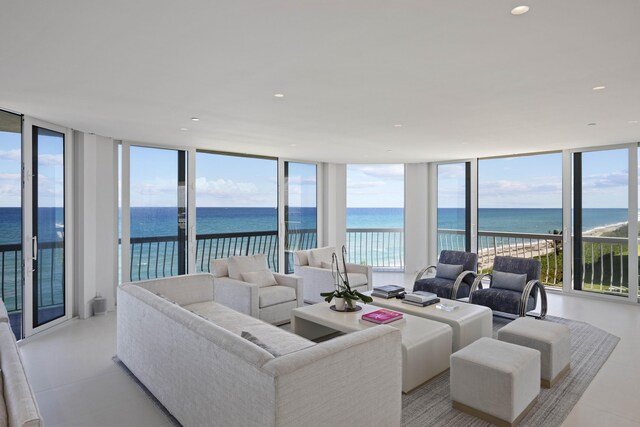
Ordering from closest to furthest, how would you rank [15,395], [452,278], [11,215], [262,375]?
[15,395] → [262,375] → [11,215] → [452,278]

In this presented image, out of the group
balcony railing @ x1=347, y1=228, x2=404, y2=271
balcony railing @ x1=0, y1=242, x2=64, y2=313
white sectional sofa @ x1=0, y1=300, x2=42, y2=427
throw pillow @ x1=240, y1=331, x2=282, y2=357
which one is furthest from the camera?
balcony railing @ x1=347, y1=228, x2=404, y2=271

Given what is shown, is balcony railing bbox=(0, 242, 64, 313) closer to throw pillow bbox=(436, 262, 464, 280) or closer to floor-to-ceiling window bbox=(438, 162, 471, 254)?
throw pillow bbox=(436, 262, 464, 280)

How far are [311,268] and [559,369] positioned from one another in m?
3.55

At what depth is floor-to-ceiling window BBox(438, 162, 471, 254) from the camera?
25.3ft

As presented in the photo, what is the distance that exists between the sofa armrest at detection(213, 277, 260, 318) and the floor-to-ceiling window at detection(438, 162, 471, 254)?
4897 mm

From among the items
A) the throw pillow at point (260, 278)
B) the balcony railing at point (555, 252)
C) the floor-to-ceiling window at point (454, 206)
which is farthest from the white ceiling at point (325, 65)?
the floor-to-ceiling window at point (454, 206)

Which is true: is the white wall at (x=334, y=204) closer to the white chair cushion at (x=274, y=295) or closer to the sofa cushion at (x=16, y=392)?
the white chair cushion at (x=274, y=295)

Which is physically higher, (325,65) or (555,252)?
(325,65)

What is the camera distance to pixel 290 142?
5801mm

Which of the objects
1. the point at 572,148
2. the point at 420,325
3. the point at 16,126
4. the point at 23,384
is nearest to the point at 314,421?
the point at 23,384

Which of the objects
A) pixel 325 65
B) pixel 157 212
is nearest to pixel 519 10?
pixel 325 65

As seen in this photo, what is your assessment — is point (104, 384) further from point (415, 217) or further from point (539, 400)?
point (415, 217)

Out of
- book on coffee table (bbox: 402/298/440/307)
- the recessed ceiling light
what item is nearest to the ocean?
book on coffee table (bbox: 402/298/440/307)

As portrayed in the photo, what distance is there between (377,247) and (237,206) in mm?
3581
